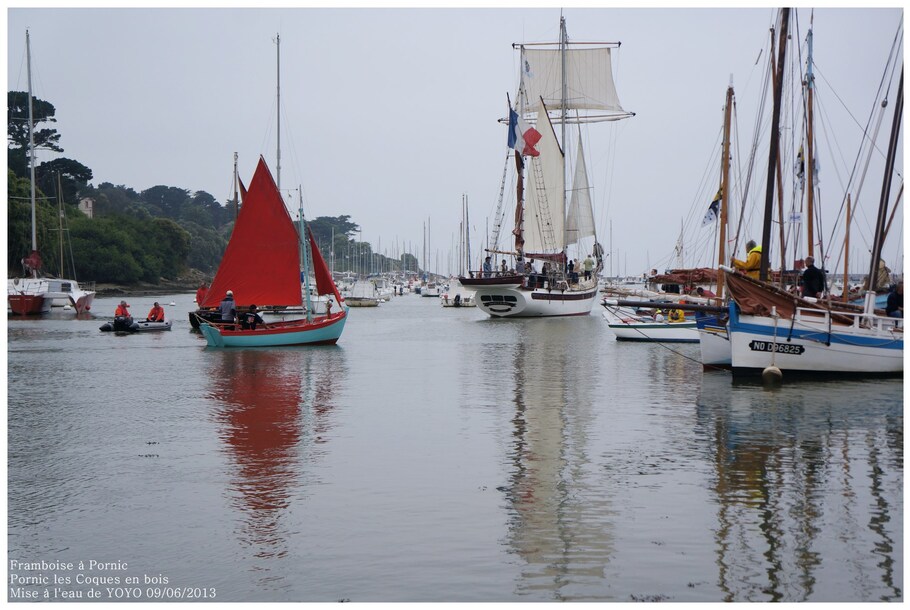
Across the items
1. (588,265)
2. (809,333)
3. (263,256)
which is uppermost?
(263,256)

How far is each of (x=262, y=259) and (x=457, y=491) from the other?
2864 centimetres

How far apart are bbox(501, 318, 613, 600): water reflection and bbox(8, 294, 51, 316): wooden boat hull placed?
2097 inches

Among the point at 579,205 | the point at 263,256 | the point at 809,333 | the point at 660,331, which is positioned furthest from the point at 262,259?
the point at 579,205

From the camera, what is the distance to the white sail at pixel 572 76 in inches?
2936

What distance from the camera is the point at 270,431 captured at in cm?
1689

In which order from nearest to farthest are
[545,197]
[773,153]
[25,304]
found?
1. [773,153]
2. [545,197]
3. [25,304]

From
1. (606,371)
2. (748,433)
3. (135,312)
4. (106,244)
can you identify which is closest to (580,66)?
(135,312)

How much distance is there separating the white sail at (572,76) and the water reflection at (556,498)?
5396 cm

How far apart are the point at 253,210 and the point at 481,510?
99.3 feet

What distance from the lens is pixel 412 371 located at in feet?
94.1

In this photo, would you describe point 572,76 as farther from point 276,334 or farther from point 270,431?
point 270,431

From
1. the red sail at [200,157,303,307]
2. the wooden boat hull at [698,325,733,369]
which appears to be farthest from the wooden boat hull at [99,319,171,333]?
the wooden boat hull at [698,325,733,369]

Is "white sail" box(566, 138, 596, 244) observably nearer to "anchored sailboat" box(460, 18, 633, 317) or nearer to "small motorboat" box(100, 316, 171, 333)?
"anchored sailboat" box(460, 18, 633, 317)

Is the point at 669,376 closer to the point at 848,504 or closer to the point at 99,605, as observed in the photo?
the point at 848,504
